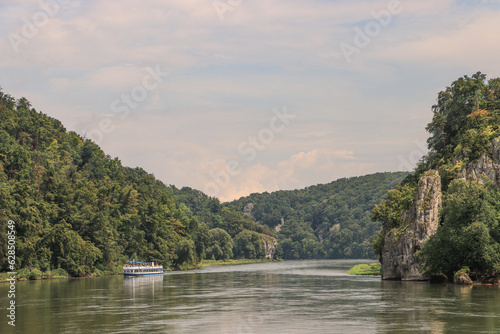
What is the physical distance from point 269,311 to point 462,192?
37.5 metres

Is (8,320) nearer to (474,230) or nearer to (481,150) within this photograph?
(474,230)

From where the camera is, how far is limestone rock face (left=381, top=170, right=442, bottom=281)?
311 feet

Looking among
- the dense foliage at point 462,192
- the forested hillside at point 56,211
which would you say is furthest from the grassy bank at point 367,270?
the forested hillside at point 56,211

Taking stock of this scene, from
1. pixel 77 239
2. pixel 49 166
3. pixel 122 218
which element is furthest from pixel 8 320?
pixel 122 218

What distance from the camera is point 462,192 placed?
83875 millimetres

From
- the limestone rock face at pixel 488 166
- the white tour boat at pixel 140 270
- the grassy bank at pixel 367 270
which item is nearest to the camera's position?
the limestone rock face at pixel 488 166

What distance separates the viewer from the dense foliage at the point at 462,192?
80.1 m

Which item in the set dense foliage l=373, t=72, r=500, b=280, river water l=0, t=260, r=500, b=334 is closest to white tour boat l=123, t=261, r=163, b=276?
river water l=0, t=260, r=500, b=334

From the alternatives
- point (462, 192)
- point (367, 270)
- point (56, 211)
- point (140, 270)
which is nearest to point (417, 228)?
point (462, 192)

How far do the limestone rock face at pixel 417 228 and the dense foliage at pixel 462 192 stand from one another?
209cm

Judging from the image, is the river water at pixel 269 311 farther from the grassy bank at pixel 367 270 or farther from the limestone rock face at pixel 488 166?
the grassy bank at pixel 367 270

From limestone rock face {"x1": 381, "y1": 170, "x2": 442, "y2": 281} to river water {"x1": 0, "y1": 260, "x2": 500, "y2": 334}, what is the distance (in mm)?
9532

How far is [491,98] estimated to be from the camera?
13038 centimetres

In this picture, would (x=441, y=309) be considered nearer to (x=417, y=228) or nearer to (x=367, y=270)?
(x=417, y=228)
